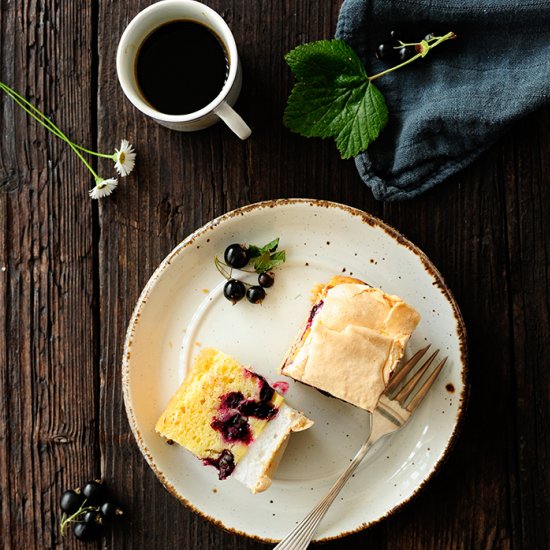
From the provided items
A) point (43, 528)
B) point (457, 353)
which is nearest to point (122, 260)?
point (43, 528)

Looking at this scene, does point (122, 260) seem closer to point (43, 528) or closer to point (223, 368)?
point (223, 368)

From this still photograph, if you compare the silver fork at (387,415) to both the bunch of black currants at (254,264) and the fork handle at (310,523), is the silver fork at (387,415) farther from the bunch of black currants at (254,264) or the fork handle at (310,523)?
the bunch of black currants at (254,264)

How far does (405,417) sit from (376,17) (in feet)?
4.44

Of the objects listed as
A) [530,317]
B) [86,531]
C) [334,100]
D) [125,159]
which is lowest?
[86,531]

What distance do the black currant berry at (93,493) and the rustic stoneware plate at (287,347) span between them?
29 centimetres

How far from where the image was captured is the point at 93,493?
7.67 feet

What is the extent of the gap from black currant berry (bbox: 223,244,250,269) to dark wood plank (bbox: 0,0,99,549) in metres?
0.54

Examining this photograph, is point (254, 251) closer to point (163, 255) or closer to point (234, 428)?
point (163, 255)

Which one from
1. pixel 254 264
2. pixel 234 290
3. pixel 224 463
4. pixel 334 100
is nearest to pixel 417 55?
pixel 334 100

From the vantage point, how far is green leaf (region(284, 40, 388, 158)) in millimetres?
2193

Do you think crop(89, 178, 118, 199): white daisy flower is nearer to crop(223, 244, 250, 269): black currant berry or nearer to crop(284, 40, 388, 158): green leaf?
crop(223, 244, 250, 269): black currant berry

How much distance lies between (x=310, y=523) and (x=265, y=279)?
82 cm

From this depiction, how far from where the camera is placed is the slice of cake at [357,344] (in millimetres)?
2025

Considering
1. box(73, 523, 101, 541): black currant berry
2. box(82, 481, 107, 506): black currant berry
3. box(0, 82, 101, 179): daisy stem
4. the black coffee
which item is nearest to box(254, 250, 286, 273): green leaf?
the black coffee
